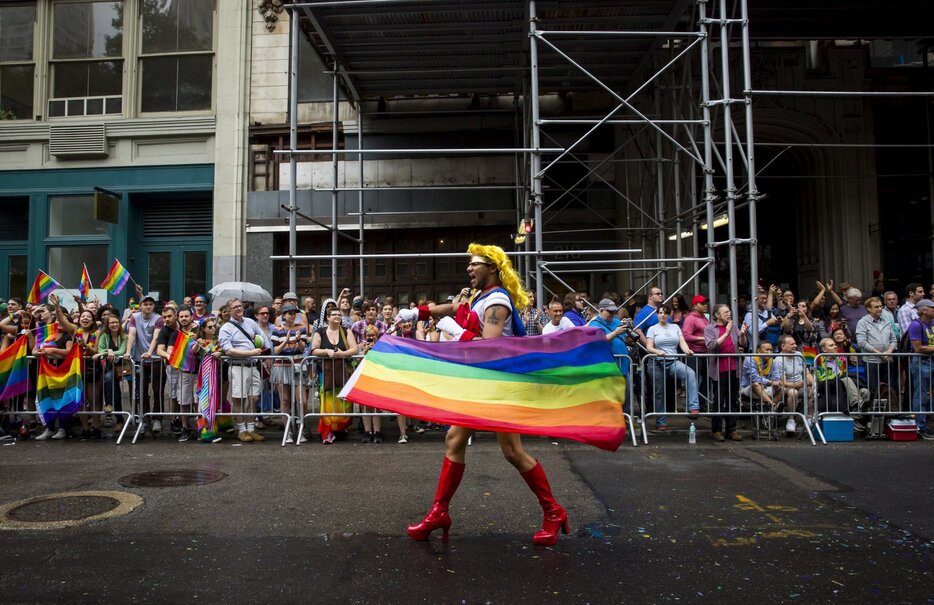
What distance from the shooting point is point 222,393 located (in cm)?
945

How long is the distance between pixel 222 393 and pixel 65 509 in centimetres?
365

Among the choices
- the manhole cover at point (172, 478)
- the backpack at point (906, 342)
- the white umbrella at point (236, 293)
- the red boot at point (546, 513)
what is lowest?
the manhole cover at point (172, 478)

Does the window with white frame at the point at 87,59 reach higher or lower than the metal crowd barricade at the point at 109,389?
higher

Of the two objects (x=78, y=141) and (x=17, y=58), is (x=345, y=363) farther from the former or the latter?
(x=17, y=58)

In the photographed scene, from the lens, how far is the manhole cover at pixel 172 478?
6.75 meters

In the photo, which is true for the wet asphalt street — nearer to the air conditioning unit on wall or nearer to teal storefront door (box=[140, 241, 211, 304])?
teal storefront door (box=[140, 241, 211, 304])

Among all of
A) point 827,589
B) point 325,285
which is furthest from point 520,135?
point 827,589

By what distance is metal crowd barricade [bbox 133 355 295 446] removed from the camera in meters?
9.32

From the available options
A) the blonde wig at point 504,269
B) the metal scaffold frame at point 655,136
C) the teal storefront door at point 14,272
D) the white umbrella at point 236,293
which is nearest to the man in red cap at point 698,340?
the metal scaffold frame at point 655,136

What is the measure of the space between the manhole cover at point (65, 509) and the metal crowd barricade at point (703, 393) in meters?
5.83

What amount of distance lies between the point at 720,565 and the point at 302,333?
23.0 ft

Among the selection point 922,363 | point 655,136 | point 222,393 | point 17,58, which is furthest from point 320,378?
point 17,58

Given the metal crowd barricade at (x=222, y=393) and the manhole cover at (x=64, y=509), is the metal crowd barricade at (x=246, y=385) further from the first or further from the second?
the manhole cover at (x=64, y=509)

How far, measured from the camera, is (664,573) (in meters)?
4.30
